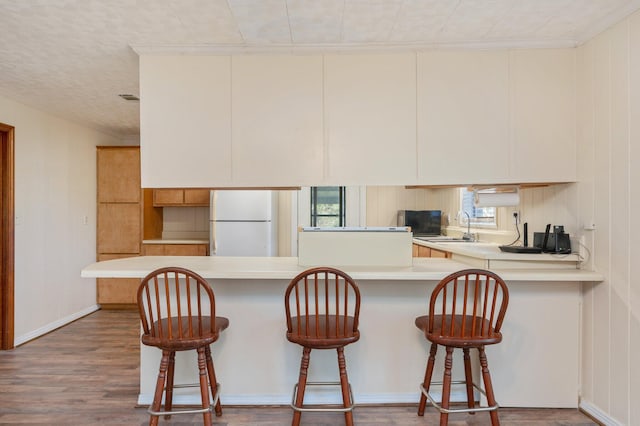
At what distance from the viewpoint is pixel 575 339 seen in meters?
2.47

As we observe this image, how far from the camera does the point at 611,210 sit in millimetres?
2264

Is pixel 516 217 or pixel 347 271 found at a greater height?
pixel 516 217

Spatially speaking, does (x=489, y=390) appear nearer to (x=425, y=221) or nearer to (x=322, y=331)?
(x=322, y=331)

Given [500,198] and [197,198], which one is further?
[197,198]

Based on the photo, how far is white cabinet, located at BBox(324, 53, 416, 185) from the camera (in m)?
2.61

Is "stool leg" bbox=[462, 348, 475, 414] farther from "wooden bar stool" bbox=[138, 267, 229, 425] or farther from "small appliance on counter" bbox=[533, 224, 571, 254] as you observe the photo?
"wooden bar stool" bbox=[138, 267, 229, 425]

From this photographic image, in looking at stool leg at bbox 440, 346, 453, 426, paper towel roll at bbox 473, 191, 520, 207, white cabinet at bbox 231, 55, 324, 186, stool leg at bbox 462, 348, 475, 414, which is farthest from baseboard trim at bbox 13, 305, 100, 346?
paper towel roll at bbox 473, 191, 520, 207

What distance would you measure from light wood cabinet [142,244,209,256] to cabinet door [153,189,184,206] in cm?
61

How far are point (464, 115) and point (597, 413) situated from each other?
198cm

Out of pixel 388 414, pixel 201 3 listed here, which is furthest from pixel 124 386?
pixel 201 3

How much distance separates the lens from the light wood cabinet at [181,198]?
507 cm

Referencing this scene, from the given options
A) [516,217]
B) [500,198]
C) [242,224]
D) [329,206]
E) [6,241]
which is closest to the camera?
[500,198]

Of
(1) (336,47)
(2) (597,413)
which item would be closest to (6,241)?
(1) (336,47)

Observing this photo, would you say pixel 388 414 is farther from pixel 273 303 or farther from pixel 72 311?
pixel 72 311
